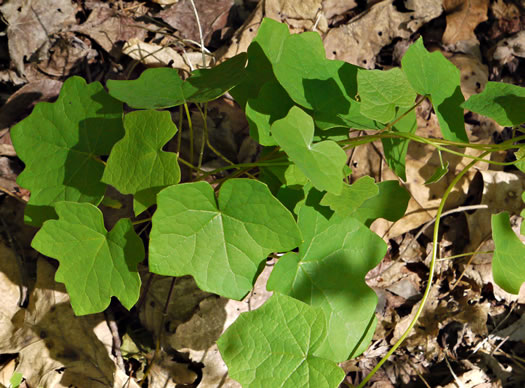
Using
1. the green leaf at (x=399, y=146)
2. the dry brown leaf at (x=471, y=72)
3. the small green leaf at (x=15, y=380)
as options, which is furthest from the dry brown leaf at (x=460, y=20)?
the small green leaf at (x=15, y=380)

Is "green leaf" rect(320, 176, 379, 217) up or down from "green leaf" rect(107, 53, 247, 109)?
down

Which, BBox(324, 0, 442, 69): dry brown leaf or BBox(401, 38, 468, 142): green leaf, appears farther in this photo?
BBox(324, 0, 442, 69): dry brown leaf

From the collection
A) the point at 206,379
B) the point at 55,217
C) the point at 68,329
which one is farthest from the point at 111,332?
the point at 55,217

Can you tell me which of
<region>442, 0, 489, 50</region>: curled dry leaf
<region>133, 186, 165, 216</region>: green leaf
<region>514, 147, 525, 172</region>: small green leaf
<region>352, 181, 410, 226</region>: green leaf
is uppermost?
<region>133, 186, 165, 216</region>: green leaf

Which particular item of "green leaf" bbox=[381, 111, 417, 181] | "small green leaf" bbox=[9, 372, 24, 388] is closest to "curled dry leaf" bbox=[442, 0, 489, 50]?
"green leaf" bbox=[381, 111, 417, 181]

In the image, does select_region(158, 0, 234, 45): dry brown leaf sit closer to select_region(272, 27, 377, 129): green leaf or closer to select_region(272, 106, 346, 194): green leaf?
select_region(272, 27, 377, 129): green leaf

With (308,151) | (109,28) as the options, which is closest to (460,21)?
(308,151)

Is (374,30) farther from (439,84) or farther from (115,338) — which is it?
(115,338)

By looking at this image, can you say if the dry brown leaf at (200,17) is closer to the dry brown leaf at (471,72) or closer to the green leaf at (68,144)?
the green leaf at (68,144)
